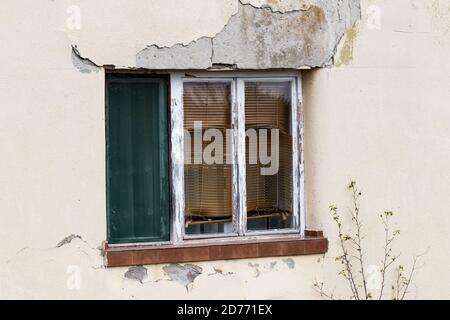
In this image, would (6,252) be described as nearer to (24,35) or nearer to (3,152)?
(3,152)

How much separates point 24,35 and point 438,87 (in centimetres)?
314

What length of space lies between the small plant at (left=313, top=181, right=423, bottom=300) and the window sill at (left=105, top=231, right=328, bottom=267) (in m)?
0.17

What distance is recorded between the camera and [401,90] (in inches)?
236

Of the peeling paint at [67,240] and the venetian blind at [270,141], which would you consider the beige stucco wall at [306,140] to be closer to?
the peeling paint at [67,240]

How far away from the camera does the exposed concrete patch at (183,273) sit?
556 cm

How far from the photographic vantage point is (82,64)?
534 cm

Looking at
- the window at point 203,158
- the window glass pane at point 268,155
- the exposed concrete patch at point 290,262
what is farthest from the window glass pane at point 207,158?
the exposed concrete patch at point 290,262

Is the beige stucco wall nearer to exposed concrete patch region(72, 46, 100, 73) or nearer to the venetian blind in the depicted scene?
exposed concrete patch region(72, 46, 100, 73)

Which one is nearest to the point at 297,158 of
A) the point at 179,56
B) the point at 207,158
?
the point at 207,158

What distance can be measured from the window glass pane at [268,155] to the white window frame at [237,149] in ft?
0.16

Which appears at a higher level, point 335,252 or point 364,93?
point 364,93

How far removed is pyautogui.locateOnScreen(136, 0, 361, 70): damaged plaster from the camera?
5.56m

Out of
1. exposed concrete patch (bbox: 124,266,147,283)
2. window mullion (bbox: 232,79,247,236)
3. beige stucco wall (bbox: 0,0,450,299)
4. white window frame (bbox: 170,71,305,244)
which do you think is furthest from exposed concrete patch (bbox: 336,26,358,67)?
exposed concrete patch (bbox: 124,266,147,283)

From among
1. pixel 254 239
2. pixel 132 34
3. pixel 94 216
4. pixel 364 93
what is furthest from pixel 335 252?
pixel 132 34
